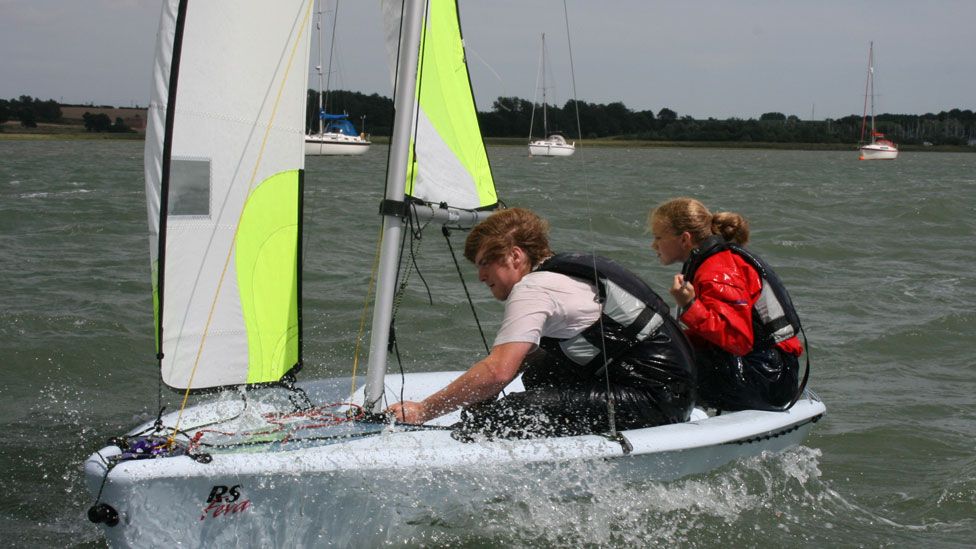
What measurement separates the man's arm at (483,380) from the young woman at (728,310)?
74 centimetres

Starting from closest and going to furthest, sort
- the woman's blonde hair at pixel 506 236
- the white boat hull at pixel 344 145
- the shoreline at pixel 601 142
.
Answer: the woman's blonde hair at pixel 506 236 → the white boat hull at pixel 344 145 → the shoreline at pixel 601 142

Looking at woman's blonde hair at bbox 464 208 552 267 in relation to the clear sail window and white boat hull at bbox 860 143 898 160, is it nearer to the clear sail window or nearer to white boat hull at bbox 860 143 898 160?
the clear sail window

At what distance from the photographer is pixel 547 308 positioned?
2729mm

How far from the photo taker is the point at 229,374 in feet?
9.99

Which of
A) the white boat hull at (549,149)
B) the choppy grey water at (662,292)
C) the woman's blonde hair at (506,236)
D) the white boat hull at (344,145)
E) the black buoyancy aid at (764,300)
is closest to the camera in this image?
the woman's blonde hair at (506,236)

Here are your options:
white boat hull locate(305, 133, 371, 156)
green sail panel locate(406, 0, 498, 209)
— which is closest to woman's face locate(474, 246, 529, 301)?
green sail panel locate(406, 0, 498, 209)

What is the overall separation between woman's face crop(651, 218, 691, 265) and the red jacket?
11cm

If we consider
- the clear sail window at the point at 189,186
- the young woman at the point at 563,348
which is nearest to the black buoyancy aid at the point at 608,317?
the young woman at the point at 563,348

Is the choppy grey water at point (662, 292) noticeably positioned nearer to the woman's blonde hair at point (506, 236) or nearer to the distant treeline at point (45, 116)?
the woman's blonde hair at point (506, 236)

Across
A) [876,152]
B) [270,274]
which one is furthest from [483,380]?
[876,152]

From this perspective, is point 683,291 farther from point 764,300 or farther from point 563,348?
point 563,348

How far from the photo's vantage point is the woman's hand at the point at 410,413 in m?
2.85

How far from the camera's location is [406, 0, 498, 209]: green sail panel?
3.20 metres

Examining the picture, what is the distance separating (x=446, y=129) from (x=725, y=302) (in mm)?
1124
